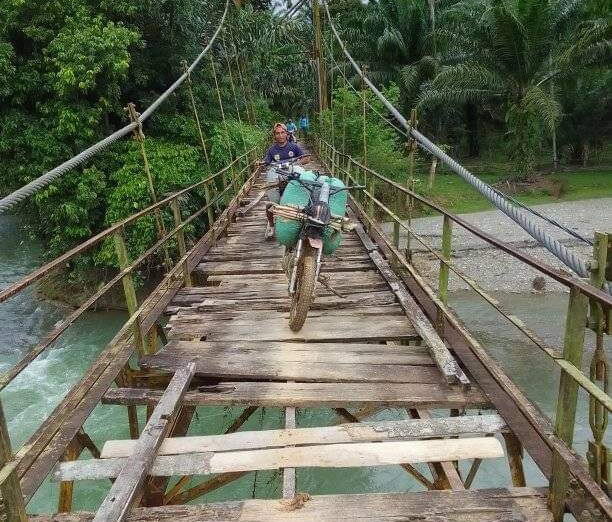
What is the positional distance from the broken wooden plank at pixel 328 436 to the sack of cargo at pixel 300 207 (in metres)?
1.84

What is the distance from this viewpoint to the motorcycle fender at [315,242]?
3.96 metres

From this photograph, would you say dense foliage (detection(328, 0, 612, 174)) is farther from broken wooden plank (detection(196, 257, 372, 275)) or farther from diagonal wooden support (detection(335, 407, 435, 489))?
diagonal wooden support (detection(335, 407, 435, 489))

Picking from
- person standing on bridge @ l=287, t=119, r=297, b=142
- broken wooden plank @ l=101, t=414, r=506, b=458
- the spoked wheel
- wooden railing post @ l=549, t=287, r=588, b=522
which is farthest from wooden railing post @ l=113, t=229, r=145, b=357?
person standing on bridge @ l=287, t=119, r=297, b=142

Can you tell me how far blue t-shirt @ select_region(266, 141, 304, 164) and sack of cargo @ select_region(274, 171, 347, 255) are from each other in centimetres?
251

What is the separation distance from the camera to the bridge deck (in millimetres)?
2160

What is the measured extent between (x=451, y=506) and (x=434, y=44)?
22078mm

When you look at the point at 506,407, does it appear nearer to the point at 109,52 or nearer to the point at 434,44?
the point at 109,52

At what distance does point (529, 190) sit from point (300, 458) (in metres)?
17.5

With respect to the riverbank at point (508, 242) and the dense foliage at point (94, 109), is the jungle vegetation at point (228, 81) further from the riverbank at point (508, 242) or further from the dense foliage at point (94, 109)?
the riverbank at point (508, 242)

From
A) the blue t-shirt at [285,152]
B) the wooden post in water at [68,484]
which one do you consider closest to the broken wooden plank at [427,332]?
the wooden post in water at [68,484]

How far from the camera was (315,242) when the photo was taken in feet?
13.1

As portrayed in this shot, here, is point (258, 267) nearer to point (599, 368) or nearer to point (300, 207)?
point (300, 207)

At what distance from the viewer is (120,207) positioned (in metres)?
10.8

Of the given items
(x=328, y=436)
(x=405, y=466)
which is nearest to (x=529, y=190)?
(x=405, y=466)
